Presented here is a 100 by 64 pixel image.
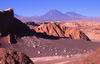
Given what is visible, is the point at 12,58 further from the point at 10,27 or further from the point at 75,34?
the point at 75,34

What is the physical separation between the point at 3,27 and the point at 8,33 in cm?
98

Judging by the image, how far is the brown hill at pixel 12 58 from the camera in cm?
1016

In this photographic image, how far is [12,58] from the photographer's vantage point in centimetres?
1024

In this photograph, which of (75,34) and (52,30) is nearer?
(52,30)

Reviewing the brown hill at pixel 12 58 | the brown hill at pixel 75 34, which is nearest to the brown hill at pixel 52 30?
the brown hill at pixel 75 34

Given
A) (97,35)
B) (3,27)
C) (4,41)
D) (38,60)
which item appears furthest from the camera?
(97,35)

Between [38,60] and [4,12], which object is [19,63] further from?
[4,12]

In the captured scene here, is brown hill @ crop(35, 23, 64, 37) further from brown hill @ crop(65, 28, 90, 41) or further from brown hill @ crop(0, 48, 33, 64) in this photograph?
brown hill @ crop(0, 48, 33, 64)

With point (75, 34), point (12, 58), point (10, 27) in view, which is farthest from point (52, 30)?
point (12, 58)

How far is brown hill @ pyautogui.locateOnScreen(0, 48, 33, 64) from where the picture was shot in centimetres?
1016

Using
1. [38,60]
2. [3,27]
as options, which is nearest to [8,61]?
[38,60]

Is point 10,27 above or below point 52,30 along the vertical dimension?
above

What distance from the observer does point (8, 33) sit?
1786 inches

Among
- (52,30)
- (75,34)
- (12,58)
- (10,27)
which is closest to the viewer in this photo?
(12,58)
